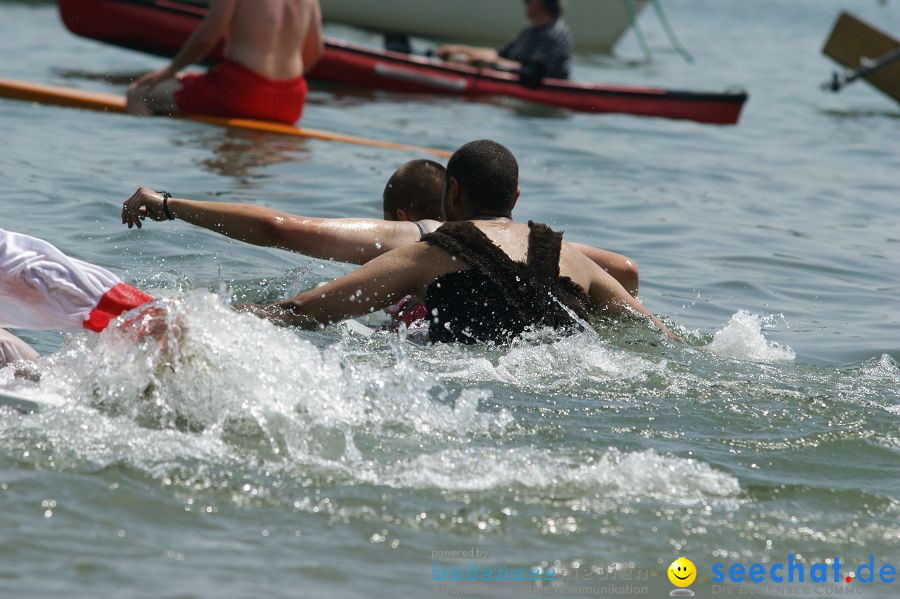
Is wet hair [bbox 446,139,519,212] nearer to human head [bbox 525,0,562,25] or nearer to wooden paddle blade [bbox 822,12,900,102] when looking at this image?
human head [bbox 525,0,562,25]

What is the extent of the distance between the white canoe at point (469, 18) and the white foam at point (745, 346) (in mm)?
18617

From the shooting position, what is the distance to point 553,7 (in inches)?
552

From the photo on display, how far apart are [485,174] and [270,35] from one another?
5651 millimetres

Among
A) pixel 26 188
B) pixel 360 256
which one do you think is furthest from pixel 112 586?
pixel 26 188

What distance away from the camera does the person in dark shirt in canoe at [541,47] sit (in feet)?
46.0

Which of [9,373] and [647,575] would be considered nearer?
[647,575]

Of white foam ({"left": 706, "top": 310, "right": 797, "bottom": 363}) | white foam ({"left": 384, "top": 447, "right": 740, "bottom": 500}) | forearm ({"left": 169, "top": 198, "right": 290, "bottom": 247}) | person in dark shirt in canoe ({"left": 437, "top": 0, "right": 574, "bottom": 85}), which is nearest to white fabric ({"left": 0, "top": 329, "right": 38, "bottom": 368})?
forearm ({"left": 169, "top": 198, "right": 290, "bottom": 247})

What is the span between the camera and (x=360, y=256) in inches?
188

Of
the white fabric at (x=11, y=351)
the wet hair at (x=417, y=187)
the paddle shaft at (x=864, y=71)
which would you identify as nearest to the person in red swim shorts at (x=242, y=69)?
the wet hair at (x=417, y=187)

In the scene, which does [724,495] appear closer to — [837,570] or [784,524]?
[784,524]

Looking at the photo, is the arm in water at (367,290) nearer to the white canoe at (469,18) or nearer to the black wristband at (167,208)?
the black wristband at (167,208)

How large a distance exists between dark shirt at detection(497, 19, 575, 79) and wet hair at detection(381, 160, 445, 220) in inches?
359

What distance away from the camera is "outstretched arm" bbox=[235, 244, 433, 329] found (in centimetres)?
431

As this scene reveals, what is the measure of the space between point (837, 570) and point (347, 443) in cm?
142
